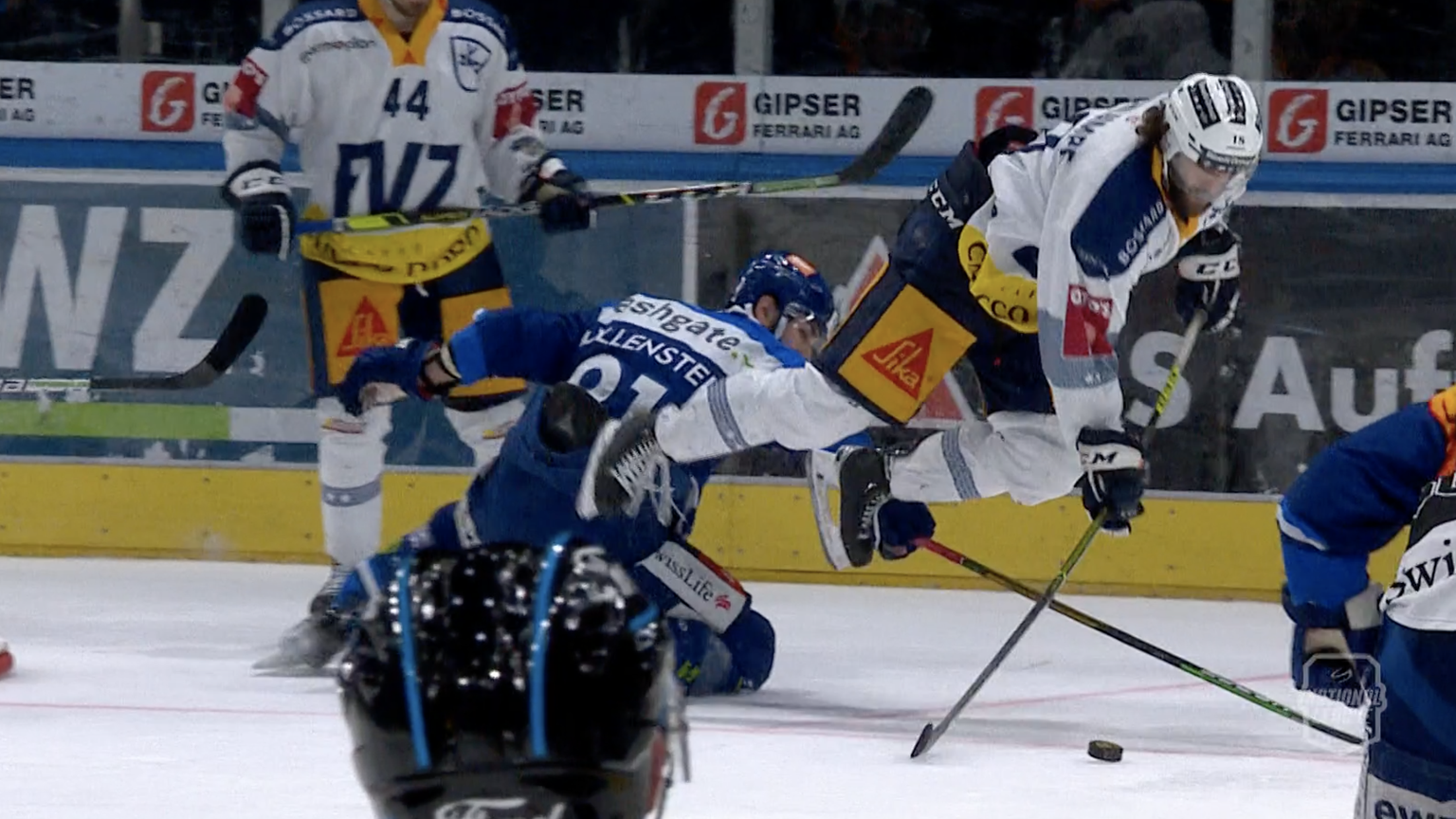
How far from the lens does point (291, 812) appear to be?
353 centimetres

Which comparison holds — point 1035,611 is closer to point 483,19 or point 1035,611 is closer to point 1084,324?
point 1084,324

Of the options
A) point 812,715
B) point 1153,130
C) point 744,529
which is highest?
point 1153,130

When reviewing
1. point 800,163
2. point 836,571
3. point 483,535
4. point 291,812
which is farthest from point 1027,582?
point 291,812

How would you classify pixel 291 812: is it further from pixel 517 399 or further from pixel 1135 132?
pixel 517 399

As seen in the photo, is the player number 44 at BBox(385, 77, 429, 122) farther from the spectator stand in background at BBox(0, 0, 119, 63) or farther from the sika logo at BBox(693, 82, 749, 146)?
the spectator stand in background at BBox(0, 0, 119, 63)

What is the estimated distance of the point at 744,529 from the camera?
20.9ft

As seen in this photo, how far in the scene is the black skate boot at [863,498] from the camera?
4.81 m

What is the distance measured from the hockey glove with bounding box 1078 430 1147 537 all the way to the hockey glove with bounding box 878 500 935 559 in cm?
59

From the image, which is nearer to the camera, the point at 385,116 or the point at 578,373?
the point at 578,373

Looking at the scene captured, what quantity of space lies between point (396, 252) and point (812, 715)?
148cm

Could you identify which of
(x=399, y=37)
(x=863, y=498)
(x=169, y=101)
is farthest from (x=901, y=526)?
(x=169, y=101)

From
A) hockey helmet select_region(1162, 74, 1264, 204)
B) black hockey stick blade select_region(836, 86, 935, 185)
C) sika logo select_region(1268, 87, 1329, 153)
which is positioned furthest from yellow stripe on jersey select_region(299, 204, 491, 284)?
sika logo select_region(1268, 87, 1329, 153)

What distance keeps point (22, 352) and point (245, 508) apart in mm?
705

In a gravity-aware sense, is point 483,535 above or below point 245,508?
above
